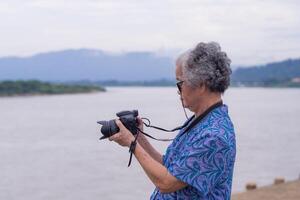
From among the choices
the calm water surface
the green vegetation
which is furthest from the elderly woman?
the green vegetation

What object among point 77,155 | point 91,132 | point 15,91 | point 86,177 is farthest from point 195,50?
point 15,91

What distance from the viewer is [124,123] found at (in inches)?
99.0

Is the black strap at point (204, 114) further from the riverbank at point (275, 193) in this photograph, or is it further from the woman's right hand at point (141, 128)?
the riverbank at point (275, 193)

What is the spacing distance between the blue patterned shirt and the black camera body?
0.80ft

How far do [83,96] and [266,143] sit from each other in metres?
88.7

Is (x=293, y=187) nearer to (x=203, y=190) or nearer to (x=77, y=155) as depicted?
(x=203, y=190)

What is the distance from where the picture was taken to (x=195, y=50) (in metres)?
2.38

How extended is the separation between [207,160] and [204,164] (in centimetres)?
2

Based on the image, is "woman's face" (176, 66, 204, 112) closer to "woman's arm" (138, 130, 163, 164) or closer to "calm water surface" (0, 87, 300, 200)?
"woman's arm" (138, 130, 163, 164)

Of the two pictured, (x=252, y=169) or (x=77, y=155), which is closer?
(x=252, y=169)

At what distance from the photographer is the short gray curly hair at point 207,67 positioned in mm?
2340

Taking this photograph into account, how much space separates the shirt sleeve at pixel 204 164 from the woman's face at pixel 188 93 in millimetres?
163

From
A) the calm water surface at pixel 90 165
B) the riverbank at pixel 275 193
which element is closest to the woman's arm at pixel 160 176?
the riverbank at pixel 275 193

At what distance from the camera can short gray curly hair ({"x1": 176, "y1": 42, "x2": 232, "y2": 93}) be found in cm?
234
